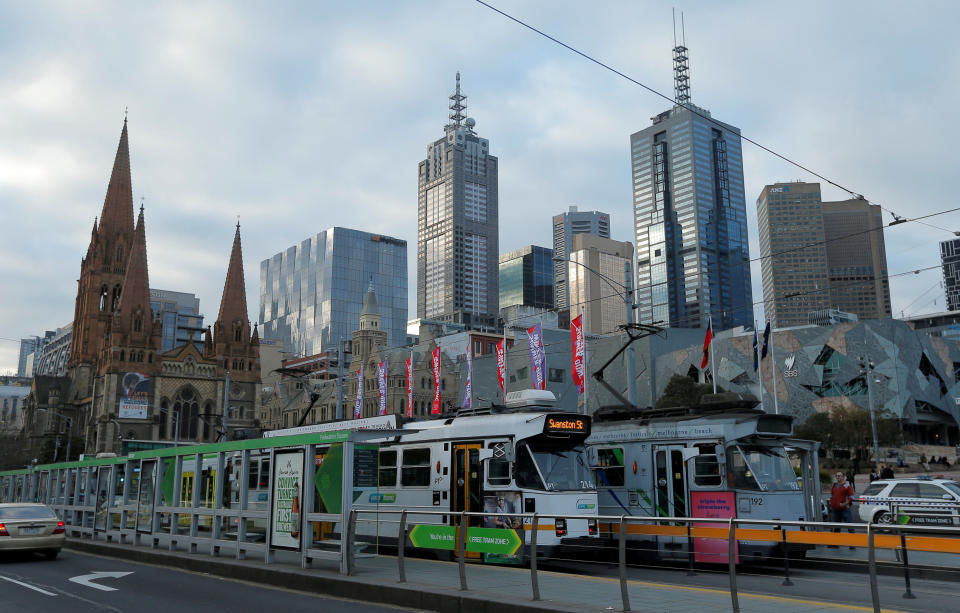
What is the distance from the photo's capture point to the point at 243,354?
363 ft

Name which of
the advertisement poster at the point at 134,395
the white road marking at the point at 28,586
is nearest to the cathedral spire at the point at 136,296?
the advertisement poster at the point at 134,395

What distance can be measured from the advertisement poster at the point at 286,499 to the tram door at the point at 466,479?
3892 millimetres

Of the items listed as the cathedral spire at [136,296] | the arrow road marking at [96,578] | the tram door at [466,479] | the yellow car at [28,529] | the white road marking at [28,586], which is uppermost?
the cathedral spire at [136,296]

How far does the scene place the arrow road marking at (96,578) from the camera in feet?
45.1

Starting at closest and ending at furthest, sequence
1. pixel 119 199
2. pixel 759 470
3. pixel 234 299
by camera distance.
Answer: pixel 759 470 → pixel 234 299 → pixel 119 199

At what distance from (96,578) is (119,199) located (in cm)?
11650

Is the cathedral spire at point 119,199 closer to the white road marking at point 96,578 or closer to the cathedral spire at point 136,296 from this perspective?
the cathedral spire at point 136,296

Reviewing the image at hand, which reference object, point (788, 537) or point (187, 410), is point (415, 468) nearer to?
point (788, 537)

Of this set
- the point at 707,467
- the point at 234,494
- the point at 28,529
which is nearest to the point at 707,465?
the point at 707,467

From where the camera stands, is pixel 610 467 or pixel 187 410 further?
pixel 187 410

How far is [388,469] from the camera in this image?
19.6 metres

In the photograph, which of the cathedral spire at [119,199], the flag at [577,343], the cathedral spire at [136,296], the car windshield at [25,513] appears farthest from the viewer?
the cathedral spire at [119,199]

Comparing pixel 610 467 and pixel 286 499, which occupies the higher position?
pixel 610 467

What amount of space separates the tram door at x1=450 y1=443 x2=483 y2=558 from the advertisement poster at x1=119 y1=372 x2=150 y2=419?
9344cm
